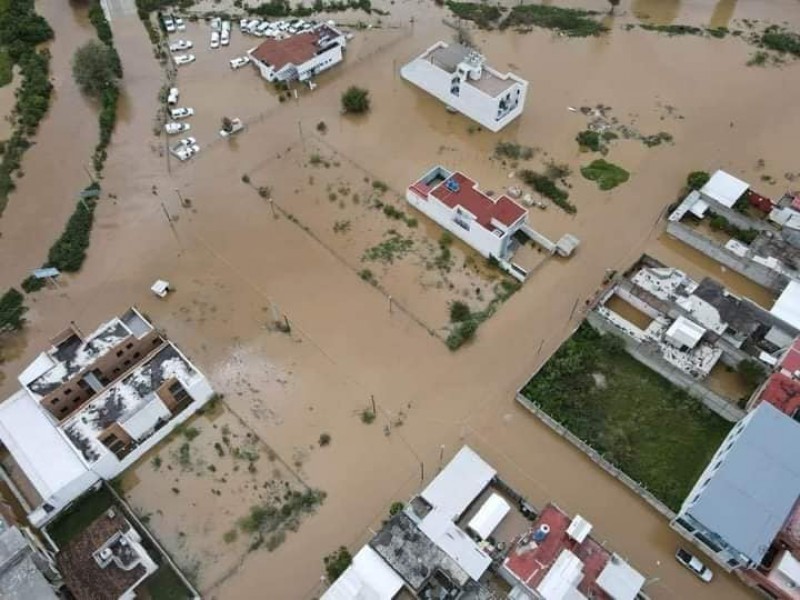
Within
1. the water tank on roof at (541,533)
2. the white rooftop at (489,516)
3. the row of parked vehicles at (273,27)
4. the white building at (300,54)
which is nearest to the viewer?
the water tank on roof at (541,533)

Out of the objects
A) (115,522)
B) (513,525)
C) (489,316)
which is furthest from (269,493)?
(489,316)

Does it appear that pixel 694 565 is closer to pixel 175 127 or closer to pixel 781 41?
pixel 175 127

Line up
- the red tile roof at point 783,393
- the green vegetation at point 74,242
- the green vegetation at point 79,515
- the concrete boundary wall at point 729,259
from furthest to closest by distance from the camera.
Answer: the green vegetation at point 74,242
the concrete boundary wall at point 729,259
the red tile roof at point 783,393
the green vegetation at point 79,515

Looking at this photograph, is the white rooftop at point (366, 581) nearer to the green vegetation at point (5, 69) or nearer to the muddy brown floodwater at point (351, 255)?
the muddy brown floodwater at point (351, 255)

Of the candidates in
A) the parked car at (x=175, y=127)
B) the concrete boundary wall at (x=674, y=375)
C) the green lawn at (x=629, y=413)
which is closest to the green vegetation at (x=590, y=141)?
the concrete boundary wall at (x=674, y=375)

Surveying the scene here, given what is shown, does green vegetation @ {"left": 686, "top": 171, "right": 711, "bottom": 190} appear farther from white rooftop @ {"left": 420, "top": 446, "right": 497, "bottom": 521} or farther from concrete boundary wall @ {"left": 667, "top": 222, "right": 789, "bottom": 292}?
white rooftop @ {"left": 420, "top": 446, "right": 497, "bottom": 521}

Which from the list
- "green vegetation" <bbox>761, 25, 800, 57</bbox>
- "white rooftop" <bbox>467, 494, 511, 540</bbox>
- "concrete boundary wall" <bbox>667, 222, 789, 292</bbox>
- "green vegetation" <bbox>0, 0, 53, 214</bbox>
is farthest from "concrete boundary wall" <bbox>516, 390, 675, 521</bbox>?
"green vegetation" <bbox>761, 25, 800, 57</bbox>

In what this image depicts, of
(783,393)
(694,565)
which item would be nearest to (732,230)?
(783,393)
